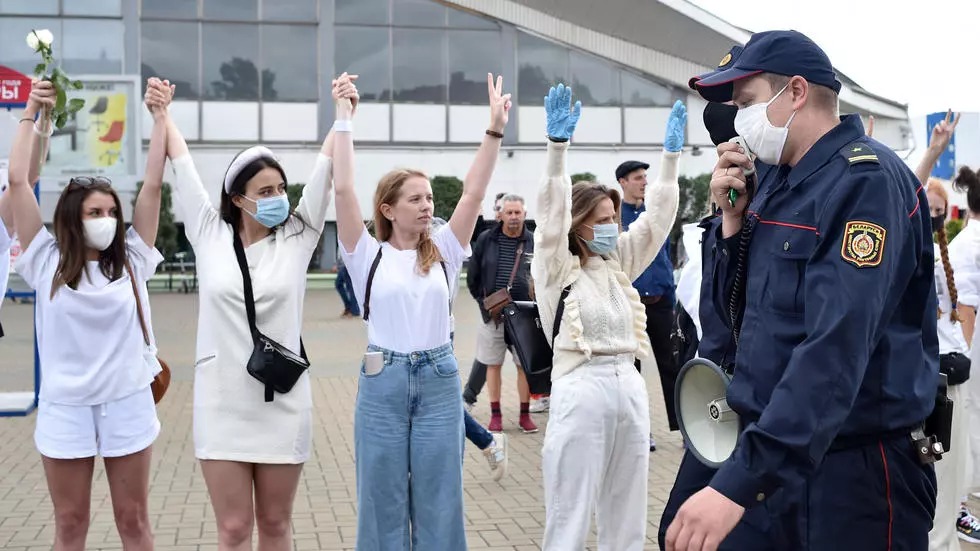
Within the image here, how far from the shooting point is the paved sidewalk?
19.8 feet

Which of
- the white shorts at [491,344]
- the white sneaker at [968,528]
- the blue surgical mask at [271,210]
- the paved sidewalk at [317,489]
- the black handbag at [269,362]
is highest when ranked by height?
the blue surgical mask at [271,210]

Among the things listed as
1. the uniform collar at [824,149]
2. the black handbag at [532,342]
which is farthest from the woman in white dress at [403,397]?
the uniform collar at [824,149]

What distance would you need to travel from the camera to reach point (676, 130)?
18.6 feet

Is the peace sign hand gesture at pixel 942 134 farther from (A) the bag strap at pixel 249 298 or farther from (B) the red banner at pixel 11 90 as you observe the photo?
(B) the red banner at pixel 11 90

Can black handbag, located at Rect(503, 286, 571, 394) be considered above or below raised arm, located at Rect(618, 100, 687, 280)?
below

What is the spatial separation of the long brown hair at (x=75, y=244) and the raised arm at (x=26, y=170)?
11cm

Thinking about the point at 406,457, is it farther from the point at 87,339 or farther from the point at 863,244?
the point at 863,244

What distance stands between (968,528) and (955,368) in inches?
52.9

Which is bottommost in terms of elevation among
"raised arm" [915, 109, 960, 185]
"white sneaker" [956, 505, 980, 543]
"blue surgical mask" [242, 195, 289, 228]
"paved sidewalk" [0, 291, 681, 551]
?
"paved sidewalk" [0, 291, 681, 551]

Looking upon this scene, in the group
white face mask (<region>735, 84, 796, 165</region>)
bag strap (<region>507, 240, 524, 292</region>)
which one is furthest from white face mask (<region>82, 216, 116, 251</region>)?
bag strap (<region>507, 240, 524, 292</region>)

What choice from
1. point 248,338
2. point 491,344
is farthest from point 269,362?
point 491,344

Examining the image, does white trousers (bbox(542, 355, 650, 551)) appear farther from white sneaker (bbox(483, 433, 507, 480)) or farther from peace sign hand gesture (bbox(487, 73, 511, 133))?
white sneaker (bbox(483, 433, 507, 480))

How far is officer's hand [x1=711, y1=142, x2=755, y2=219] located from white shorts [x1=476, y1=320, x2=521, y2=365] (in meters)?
6.63

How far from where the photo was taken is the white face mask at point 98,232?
15.9 feet
